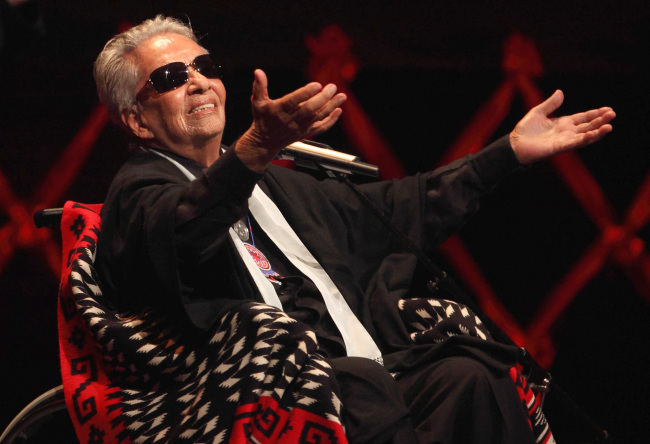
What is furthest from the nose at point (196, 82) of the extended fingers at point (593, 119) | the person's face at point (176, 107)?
the extended fingers at point (593, 119)

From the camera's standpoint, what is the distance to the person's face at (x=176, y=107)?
5.80ft

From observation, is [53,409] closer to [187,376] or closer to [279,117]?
[187,376]

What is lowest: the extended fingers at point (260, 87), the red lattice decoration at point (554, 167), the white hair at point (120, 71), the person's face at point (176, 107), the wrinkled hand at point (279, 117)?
the red lattice decoration at point (554, 167)

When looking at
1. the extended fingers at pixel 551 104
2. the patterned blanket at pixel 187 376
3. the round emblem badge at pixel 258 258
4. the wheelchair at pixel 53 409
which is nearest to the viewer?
the patterned blanket at pixel 187 376

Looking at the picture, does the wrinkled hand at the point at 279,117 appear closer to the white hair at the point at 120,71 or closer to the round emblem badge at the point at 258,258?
the round emblem badge at the point at 258,258

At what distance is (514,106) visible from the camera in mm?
2439

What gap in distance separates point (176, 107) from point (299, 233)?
461 mm

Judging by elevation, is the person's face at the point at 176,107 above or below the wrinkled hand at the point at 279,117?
above

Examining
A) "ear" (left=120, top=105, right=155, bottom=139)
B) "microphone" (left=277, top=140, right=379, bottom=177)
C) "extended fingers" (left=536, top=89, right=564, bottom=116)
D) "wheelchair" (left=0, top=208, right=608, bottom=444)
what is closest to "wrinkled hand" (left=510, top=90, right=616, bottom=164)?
"extended fingers" (left=536, top=89, right=564, bottom=116)

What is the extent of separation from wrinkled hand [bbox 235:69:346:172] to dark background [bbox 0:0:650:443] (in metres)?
1.13

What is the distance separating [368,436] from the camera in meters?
1.20

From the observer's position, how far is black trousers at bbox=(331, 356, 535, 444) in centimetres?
123

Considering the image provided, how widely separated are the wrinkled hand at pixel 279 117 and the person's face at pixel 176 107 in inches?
20.2

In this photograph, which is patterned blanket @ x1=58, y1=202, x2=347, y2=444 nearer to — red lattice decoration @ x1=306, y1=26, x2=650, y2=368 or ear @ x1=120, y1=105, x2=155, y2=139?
ear @ x1=120, y1=105, x2=155, y2=139
